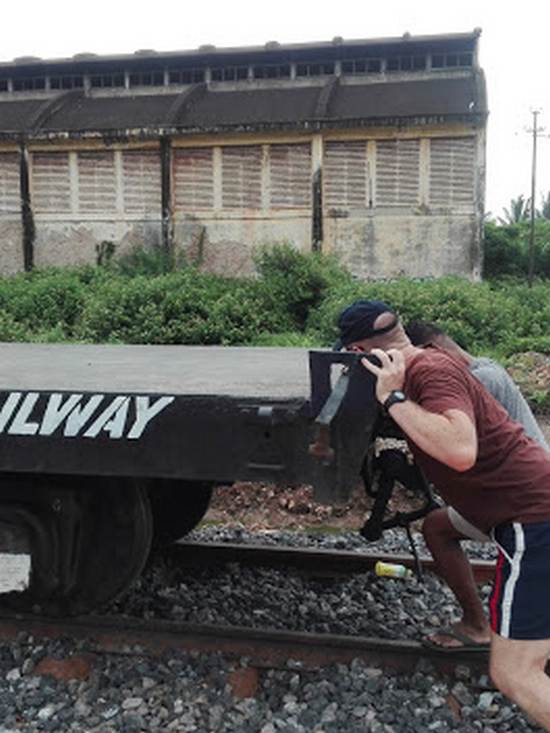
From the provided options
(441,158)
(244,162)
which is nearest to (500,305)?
(441,158)

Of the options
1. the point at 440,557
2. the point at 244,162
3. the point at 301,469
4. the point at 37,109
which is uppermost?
the point at 37,109

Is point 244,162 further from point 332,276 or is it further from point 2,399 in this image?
point 2,399

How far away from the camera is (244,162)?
19.6 metres

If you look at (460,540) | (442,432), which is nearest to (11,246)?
(460,540)

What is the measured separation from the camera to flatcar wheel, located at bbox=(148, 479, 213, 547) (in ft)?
15.7

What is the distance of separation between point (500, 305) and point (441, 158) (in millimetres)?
A: 5077

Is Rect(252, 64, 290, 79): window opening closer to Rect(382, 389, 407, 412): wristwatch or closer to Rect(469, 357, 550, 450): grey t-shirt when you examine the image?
Rect(469, 357, 550, 450): grey t-shirt

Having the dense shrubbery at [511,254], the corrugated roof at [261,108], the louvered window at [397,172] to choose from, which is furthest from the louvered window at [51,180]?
the dense shrubbery at [511,254]

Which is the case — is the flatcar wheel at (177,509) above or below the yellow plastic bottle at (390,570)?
above

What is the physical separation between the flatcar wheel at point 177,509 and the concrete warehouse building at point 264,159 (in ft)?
48.7

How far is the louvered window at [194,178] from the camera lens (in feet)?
65.0

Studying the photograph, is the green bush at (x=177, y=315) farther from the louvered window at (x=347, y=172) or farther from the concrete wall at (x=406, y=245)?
the louvered window at (x=347, y=172)

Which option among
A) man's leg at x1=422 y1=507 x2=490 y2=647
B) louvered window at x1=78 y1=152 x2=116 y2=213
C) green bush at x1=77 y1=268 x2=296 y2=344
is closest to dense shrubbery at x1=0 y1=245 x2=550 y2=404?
green bush at x1=77 y1=268 x2=296 y2=344

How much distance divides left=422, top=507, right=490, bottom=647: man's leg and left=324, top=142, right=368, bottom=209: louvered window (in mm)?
16120
